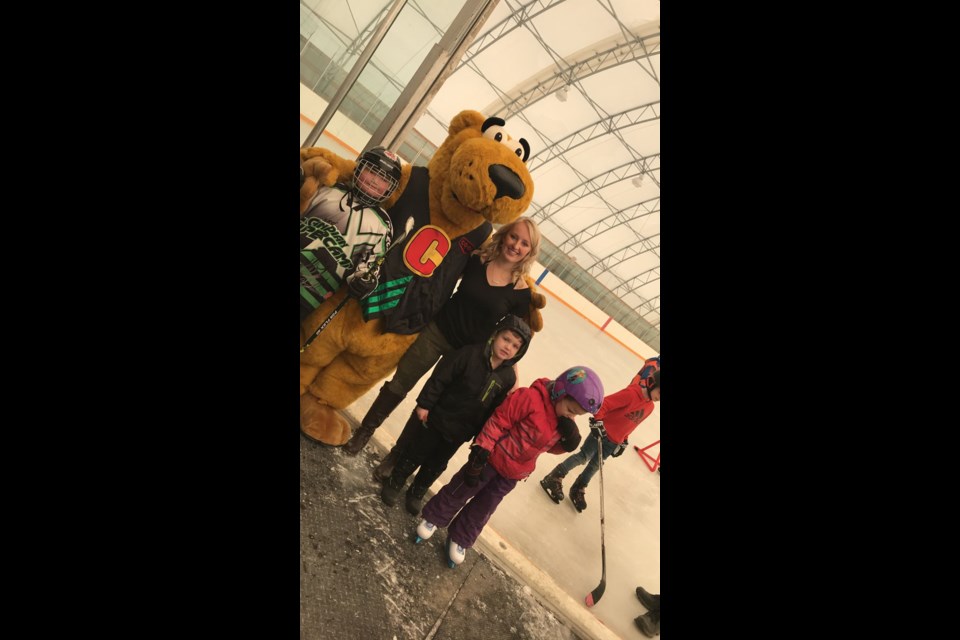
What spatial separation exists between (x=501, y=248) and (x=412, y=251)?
1.13 feet

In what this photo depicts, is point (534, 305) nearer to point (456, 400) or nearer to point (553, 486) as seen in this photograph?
point (456, 400)

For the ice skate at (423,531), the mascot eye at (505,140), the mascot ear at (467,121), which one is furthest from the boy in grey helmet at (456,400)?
the mascot ear at (467,121)

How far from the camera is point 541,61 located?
37.9ft

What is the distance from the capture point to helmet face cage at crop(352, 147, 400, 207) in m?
1.54

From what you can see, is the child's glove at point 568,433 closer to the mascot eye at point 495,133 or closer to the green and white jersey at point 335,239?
the green and white jersey at point 335,239

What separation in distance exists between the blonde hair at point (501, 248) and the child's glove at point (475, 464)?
68cm

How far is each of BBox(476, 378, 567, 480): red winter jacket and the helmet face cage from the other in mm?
893

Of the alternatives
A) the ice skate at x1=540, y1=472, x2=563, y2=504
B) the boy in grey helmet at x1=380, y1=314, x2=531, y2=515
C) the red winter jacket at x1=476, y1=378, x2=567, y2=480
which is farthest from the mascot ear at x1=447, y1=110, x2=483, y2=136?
the ice skate at x1=540, y1=472, x2=563, y2=504

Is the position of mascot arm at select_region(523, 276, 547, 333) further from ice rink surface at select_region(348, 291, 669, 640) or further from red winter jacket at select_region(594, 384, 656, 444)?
red winter jacket at select_region(594, 384, 656, 444)

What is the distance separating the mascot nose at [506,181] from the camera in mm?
1521

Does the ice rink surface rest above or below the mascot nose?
below

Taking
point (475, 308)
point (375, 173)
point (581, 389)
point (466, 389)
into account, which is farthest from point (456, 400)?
point (375, 173)
